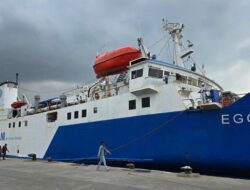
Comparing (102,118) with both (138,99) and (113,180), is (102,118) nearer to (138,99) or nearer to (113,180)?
(138,99)

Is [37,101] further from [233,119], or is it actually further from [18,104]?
[233,119]

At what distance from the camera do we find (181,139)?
12453 mm

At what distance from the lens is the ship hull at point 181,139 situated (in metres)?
11.3

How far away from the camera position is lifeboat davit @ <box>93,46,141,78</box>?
16.6 m

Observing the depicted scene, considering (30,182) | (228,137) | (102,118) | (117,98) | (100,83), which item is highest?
(100,83)

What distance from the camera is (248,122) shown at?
11.1 m

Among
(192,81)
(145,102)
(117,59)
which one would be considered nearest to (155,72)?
(145,102)

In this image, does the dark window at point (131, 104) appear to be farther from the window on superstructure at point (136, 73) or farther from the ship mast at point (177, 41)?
the ship mast at point (177, 41)

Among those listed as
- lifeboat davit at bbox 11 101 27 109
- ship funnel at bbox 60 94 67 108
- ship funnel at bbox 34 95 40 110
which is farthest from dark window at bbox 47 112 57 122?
lifeboat davit at bbox 11 101 27 109

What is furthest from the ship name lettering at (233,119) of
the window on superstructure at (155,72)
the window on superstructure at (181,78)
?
the window on superstructure at (155,72)

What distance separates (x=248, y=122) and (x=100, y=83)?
9302mm

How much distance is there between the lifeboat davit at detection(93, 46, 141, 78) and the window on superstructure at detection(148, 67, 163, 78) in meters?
2.18

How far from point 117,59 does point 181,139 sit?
255 inches

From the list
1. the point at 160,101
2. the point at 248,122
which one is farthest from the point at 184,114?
the point at 248,122
